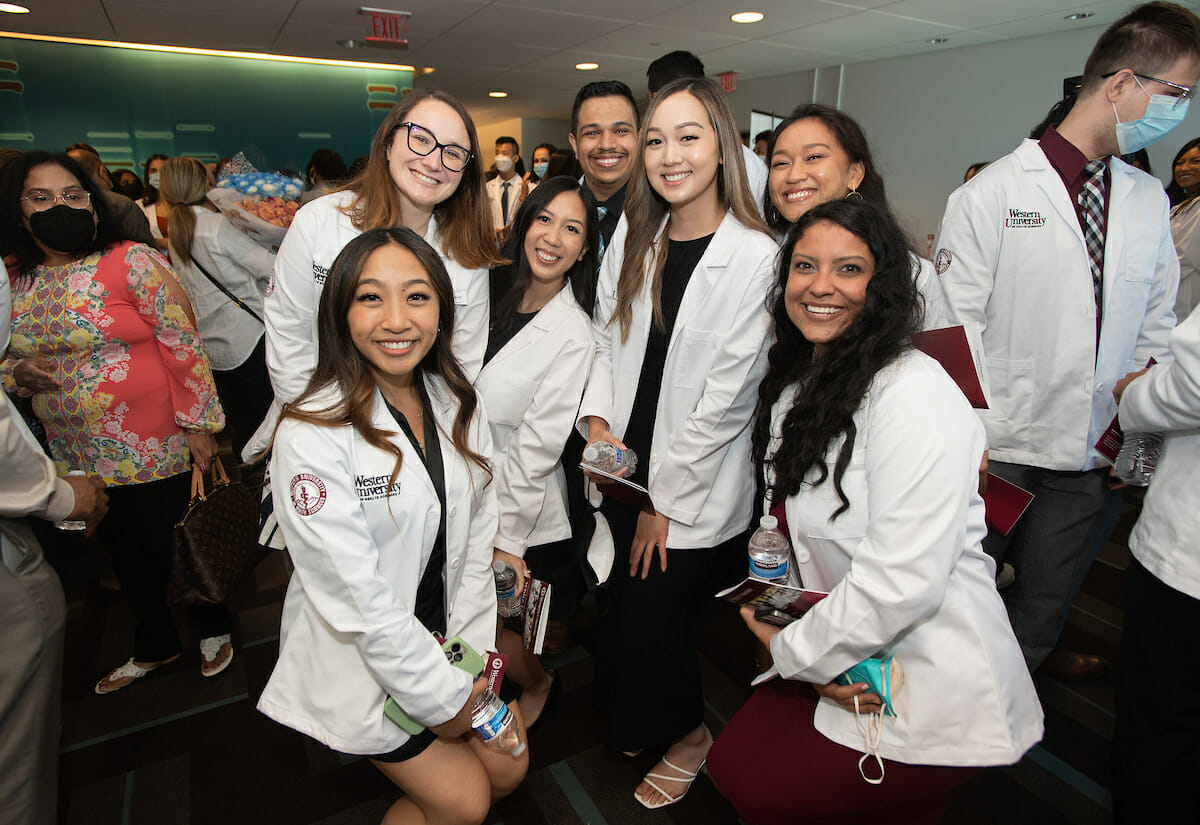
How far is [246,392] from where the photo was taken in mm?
3729

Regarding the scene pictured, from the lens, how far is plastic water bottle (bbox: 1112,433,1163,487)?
181 cm

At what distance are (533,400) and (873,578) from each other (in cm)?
118

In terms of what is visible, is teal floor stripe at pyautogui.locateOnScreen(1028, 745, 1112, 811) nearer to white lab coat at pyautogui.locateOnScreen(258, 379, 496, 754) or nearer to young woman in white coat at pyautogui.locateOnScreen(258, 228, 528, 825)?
young woman in white coat at pyautogui.locateOnScreen(258, 228, 528, 825)

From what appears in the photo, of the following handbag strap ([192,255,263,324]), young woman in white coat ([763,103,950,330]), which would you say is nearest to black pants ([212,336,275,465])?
handbag strap ([192,255,263,324])

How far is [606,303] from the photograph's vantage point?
7.28 ft

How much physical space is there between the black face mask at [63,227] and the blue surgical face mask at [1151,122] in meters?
3.33

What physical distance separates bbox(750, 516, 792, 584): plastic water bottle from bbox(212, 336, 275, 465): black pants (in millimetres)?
3008

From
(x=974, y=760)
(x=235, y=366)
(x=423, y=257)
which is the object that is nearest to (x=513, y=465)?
(x=423, y=257)

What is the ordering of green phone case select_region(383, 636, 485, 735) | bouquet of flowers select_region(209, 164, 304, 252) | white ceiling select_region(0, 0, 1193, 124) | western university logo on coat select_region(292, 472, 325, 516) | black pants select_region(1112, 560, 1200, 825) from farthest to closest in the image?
white ceiling select_region(0, 0, 1193, 124)
bouquet of flowers select_region(209, 164, 304, 252)
black pants select_region(1112, 560, 1200, 825)
green phone case select_region(383, 636, 485, 735)
western university logo on coat select_region(292, 472, 325, 516)

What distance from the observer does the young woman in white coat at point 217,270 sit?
3.45m

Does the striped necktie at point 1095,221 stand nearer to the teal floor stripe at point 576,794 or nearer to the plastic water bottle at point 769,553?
the plastic water bottle at point 769,553

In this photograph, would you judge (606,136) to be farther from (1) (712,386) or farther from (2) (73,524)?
(2) (73,524)

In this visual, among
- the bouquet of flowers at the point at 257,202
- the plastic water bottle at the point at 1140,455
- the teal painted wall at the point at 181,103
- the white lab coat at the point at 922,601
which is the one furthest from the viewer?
the teal painted wall at the point at 181,103

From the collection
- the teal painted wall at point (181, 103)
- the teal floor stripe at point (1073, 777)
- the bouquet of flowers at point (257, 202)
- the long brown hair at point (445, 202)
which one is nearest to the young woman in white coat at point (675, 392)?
the long brown hair at point (445, 202)
